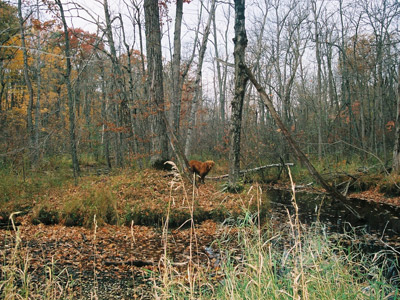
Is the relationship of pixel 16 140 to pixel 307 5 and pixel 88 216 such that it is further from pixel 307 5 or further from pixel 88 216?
pixel 307 5

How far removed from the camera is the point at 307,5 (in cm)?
1953

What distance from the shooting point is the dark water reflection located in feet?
22.4

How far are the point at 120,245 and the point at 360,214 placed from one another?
652cm

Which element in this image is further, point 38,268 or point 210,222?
point 210,222

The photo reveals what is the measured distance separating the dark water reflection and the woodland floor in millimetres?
919

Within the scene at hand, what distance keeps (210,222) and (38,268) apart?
4001mm

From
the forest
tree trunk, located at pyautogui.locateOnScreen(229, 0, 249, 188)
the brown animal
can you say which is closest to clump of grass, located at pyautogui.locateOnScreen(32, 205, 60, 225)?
the forest

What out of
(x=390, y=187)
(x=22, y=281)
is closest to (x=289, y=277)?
(x=22, y=281)

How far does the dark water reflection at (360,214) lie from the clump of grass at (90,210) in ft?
15.2

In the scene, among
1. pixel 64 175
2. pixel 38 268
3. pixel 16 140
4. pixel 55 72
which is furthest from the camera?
pixel 55 72

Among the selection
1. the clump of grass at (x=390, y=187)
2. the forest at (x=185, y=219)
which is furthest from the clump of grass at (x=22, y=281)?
the clump of grass at (x=390, y=187)

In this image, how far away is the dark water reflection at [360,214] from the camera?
6.82m

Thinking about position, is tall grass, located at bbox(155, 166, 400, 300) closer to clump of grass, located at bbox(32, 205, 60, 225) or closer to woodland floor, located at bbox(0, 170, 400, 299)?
woodland floor, located at bbox(0, 170, 400, 299)

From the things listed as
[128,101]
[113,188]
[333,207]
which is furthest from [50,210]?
[333,207]
